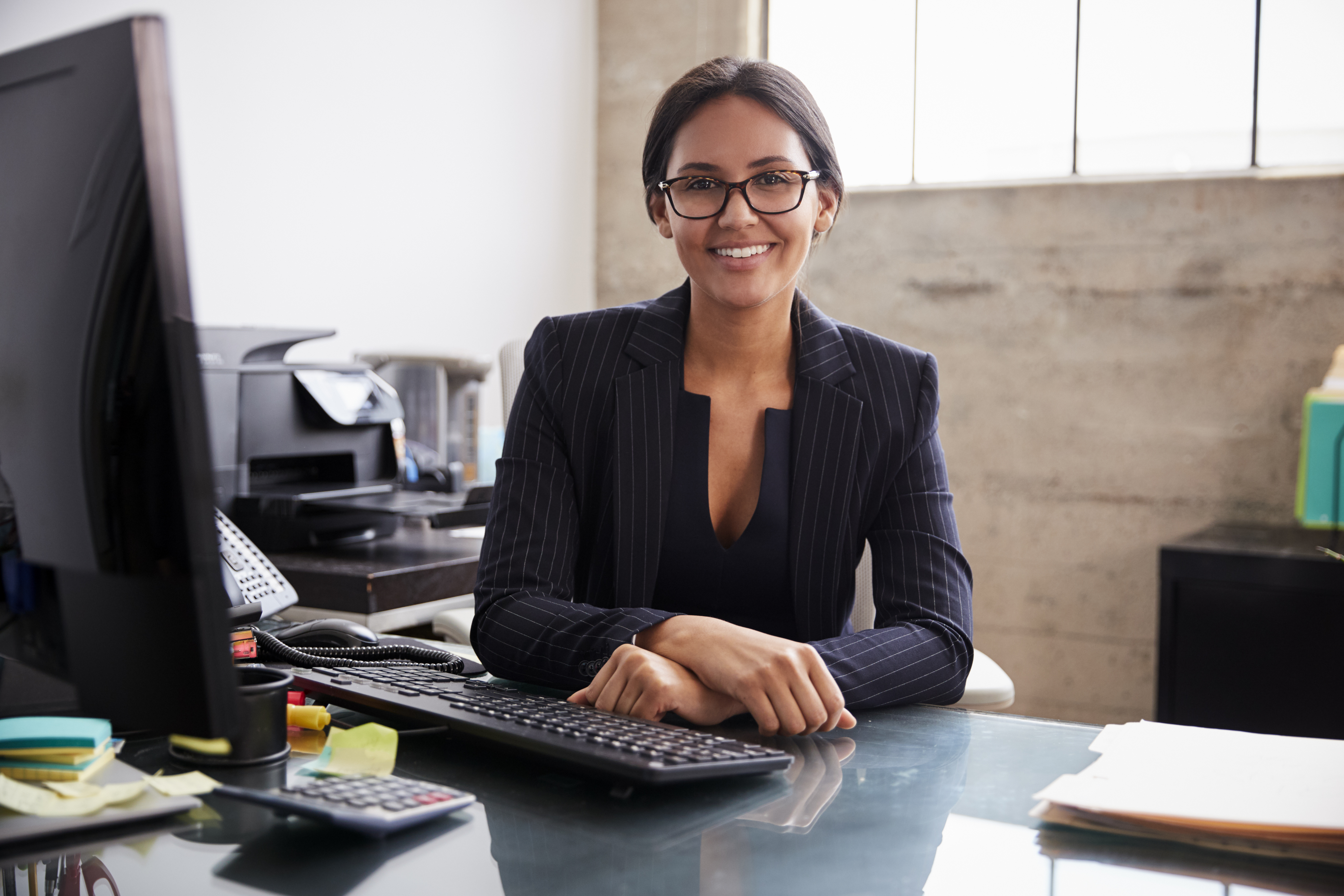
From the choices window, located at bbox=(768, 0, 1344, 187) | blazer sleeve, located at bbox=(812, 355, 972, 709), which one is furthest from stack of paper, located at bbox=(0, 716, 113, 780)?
window, located at bbox=(768, 0, 1344, 187)

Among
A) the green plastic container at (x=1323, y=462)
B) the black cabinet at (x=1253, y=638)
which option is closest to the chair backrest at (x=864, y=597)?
the black cabinet at (x=1253, y=638)

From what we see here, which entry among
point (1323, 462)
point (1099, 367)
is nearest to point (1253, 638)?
point (1323, 462)

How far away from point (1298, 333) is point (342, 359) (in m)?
2.79

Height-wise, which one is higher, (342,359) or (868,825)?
(342,359)

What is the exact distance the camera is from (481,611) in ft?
3.96

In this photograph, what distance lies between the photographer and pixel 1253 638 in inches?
95.9

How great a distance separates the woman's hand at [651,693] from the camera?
914 mm

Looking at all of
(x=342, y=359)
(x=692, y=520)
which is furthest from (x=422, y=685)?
(x=342, y=359)

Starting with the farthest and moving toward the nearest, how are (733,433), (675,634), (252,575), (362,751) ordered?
(733,433)
(252,575)
(675,634)
(362,751)

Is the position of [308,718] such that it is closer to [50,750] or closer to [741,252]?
[50,750]

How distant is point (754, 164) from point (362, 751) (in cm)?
91

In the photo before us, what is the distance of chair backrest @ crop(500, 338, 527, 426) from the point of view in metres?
2.40

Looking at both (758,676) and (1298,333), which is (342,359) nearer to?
(758,676)

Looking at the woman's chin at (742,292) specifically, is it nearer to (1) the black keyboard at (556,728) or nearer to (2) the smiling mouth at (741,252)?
(2) the smiling mouth at (741,252)
